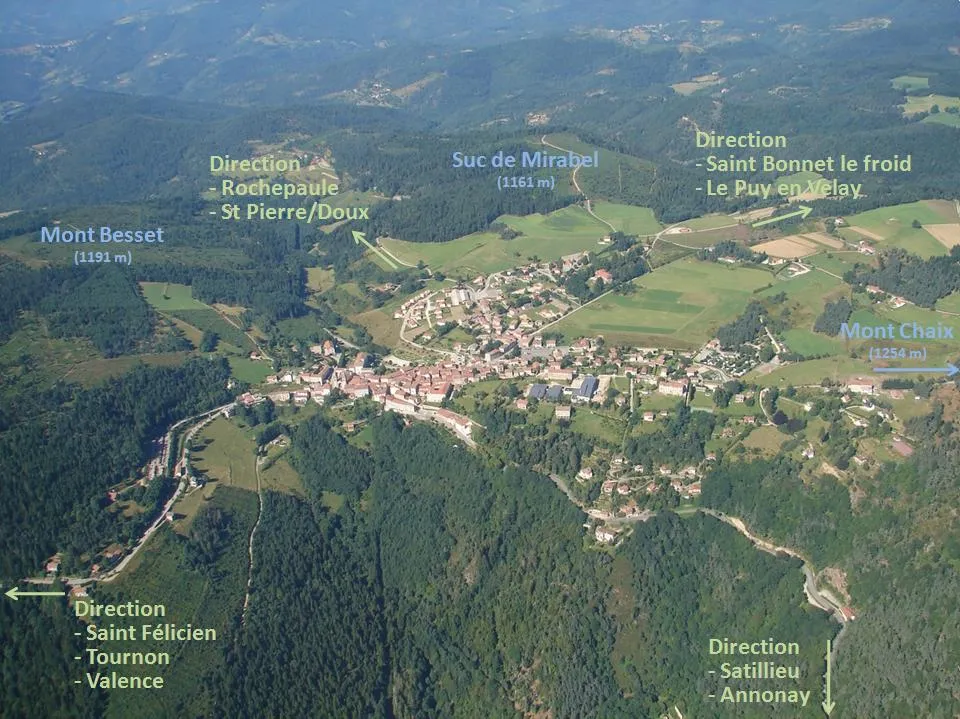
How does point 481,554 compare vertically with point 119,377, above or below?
below

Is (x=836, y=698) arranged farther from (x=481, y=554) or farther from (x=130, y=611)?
(x=130, y=611)

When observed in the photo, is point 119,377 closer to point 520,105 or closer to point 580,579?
point 580,579

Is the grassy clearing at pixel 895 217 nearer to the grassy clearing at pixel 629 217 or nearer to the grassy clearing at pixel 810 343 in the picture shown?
the grassy clearing at pixel 629 217

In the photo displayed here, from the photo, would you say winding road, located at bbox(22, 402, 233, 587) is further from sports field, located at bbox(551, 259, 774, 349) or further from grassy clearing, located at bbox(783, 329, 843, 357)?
grassy clearing, located at bbox(783, 329, 843, 357)

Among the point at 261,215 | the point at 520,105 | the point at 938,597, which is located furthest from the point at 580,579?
the point at 520,105

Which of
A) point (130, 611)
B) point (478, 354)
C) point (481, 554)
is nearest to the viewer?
point (130, 611)

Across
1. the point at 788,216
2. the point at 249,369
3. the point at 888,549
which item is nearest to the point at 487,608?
the point at 888,549

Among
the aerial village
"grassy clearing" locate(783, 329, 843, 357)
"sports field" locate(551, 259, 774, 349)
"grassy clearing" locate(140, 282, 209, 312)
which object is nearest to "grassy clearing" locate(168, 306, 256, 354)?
"grassy clearing" locate(140, 282, 209, 312)

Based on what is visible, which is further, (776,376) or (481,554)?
(776,376)

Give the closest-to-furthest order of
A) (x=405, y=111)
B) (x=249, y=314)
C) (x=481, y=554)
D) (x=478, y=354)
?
(x=481, y=554) → (x=478, y=354) → (x=249, y=314) → (x=405, y=111)
